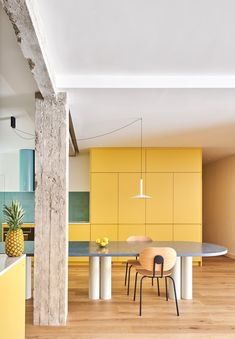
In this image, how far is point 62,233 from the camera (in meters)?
3.99

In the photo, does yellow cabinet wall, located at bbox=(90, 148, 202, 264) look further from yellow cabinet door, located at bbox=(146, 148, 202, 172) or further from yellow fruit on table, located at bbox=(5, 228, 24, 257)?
yellow fruit on table, located at bbox=(5, 228, 24, 257)

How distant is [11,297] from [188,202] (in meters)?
5.80

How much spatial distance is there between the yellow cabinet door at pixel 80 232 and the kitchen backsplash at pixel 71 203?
0.86 m

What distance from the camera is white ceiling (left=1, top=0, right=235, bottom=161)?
2521mm

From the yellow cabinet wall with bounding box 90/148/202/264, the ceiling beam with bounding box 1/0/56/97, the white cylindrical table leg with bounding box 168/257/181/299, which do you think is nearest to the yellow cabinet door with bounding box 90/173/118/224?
the yellow cabinet wall with bounding box 90/148/202/264

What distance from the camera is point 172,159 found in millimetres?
8133

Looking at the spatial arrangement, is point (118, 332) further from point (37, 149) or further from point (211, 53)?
point (211, 53)

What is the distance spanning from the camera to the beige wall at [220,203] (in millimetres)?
9008

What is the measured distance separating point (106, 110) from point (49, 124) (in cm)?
106

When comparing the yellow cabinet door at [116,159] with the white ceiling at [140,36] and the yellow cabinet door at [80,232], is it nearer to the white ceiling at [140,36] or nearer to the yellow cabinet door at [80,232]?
the yellow cabinet door at [80,232]

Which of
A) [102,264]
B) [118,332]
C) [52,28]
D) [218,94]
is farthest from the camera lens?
[102,264]

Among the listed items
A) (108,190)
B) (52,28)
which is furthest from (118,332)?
(108,190)

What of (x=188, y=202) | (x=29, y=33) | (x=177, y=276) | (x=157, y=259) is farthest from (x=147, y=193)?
(x=29, y=33)

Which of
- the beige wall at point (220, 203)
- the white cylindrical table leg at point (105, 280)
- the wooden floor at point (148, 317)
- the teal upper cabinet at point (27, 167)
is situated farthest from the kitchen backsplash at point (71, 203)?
the white cylindrical table leg at point (105, 280)
